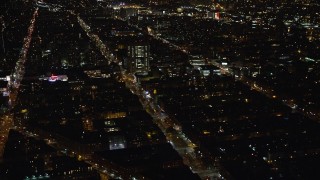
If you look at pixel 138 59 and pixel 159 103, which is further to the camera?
pixel 138 59

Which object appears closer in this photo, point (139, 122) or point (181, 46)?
point (139, 122)

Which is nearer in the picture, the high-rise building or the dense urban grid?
the dense urban grid

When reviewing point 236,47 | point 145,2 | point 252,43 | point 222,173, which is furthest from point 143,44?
point 145,2

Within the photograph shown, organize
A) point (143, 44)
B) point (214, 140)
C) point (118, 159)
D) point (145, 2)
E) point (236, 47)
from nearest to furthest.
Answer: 1. point (118, 159)
2. point (214, 140)
3. point (143, 44)
4. point (236, 47)
5. point (145, 2)

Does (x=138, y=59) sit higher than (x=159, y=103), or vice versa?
(x=138, y=59)

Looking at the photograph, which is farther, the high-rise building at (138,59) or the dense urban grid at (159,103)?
the high-rise building at (138,59)

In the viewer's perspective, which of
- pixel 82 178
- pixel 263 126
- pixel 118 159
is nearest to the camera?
pixel 82 178

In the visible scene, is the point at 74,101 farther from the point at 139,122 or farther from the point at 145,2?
the point at 145,2
